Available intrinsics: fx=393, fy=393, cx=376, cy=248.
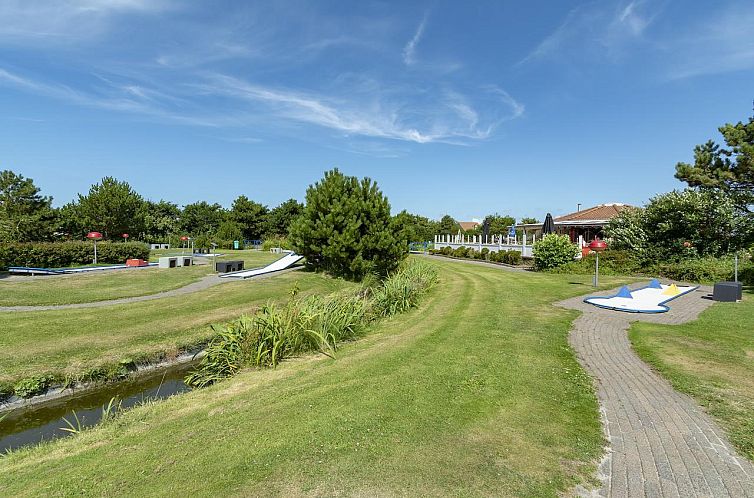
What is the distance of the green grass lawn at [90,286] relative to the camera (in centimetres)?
1081

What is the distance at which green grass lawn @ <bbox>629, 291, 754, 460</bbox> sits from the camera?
4.08 m

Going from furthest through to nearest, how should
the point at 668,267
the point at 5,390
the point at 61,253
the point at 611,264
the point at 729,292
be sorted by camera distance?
1. the point at 61,253
2. the point at 611,264
3. the point at 668,267
4. the point at 729,292
5. the point at 5,390

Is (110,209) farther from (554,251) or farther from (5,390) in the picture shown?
(554,251)

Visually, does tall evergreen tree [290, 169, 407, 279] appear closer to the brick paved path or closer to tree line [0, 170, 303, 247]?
tree line [0, 170, 303, 247]

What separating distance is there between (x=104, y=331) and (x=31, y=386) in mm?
2626

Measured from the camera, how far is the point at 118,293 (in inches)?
477

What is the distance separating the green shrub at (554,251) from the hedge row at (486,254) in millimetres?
4395

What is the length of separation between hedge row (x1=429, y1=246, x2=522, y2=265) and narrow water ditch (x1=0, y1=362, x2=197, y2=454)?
68.3ft

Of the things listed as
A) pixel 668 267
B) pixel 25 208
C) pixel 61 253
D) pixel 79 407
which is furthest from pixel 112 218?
pixel 668 267

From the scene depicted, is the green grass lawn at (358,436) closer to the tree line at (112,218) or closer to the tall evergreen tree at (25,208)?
the tree line at (112,218)

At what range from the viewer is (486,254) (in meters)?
28.3

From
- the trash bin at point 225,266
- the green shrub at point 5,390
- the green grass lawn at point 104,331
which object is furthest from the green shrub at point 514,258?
the green shrub at point 5,390

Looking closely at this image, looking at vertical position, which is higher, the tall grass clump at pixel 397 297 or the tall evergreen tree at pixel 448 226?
the tall evergreen tree at pixel 448 226

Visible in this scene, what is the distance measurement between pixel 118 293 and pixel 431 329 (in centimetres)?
990
